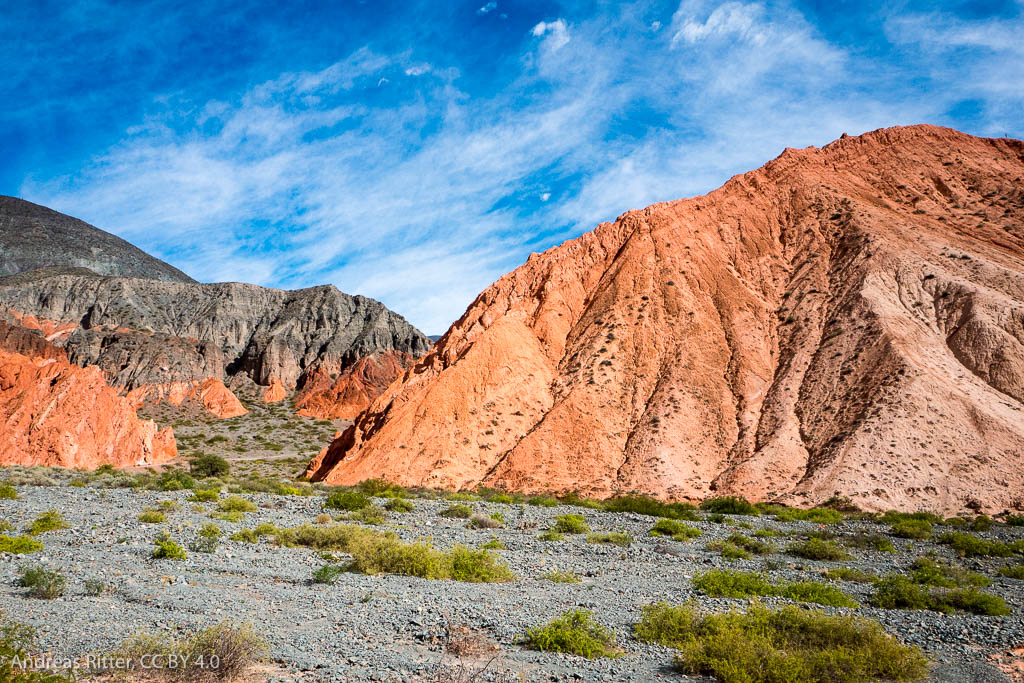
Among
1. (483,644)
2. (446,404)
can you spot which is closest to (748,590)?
(483,644)

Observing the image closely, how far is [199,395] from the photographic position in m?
104

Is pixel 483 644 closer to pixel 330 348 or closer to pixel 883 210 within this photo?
pixel 883 210

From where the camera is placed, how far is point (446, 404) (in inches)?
1633

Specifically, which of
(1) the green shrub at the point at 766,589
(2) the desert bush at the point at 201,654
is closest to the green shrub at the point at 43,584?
(2) the desert bush at the point at 201,654

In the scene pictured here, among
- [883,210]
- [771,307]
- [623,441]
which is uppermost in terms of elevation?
[883,210]

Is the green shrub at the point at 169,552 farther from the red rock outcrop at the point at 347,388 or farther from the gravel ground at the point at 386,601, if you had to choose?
the red rock outcrop at the point at 347,388

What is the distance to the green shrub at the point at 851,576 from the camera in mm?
14352

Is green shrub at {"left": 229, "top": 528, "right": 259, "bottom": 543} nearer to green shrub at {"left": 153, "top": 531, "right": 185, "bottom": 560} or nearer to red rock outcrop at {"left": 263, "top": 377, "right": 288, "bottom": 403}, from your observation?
green shrub at {"left": 153, "top": 531, "right": 185, "bottom": 560}

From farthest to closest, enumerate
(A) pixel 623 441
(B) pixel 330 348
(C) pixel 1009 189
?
(B) pixel 330 348, (C) pixel 1009 189, (A) pixel 623 441

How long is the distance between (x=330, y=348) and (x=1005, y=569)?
418ft

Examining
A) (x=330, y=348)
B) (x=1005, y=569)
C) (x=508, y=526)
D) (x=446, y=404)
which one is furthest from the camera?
(x=330, y=348)

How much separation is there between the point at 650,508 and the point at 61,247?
195682 millimetres

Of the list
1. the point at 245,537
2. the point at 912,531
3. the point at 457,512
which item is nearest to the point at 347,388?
the point at 457,512

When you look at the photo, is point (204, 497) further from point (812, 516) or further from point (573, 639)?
point (812, 516)
